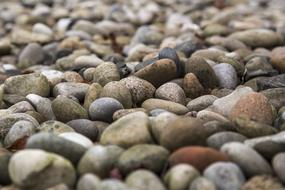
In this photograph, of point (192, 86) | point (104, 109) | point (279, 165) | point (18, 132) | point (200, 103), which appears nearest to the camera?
point (279, 165)

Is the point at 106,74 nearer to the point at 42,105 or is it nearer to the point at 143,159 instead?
the point at 42,105

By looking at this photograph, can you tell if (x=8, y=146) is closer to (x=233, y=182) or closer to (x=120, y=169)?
(x=120, y=169)

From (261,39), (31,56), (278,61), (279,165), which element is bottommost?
(31,56)

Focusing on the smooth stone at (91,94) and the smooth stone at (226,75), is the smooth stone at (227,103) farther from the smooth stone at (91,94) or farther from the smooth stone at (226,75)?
the smooth stone at (91,94)

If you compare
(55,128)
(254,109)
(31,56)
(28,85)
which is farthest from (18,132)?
(31,56)

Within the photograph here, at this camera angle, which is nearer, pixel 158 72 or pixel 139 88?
pixel 139 88

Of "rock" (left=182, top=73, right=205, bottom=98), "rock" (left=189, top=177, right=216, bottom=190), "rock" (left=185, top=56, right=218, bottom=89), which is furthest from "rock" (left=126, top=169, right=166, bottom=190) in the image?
"rock" (left=185, top=56, right=218, bottom=89)
